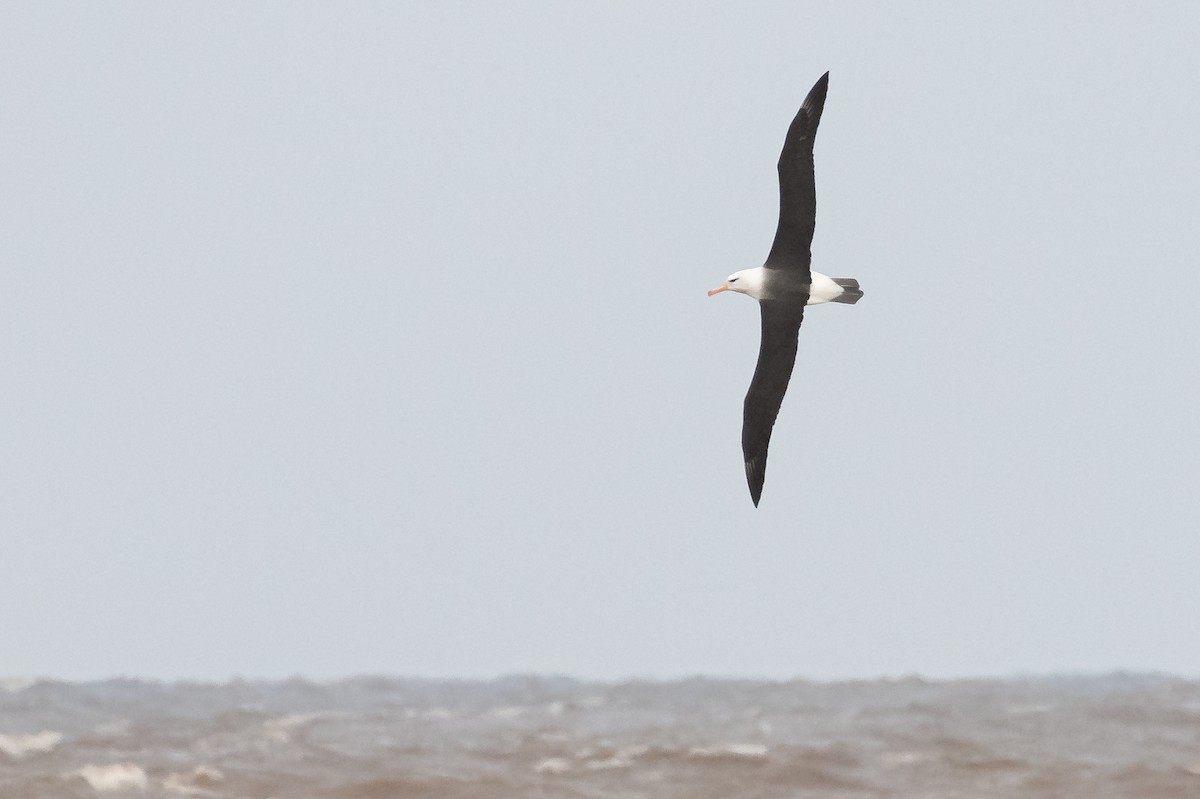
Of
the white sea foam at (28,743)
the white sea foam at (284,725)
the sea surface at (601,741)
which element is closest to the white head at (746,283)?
the sea surface at (601,741)

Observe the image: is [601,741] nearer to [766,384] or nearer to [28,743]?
[28,743]

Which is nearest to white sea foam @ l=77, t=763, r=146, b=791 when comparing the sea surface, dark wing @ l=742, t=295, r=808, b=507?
the sea surface

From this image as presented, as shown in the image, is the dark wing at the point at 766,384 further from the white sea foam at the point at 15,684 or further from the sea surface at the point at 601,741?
the white sea foam at the point at 15,684

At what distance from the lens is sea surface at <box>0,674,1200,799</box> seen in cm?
1673

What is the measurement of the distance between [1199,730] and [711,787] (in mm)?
8740

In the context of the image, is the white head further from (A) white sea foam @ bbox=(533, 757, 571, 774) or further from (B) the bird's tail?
(A) white sea foam @ bbox=(533, 757, 571, 774)

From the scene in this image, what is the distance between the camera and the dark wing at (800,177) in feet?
37.3

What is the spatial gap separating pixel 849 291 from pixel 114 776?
10723 millimetres

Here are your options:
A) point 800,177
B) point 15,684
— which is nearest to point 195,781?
point 800,177

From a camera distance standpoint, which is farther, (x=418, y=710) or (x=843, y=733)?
(x=418, y=710)

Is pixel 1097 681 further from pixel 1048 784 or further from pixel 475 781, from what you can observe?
pixel 475 781

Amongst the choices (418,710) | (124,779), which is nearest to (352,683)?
(418,710)

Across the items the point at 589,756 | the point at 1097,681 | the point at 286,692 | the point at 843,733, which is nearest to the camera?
the point at 589,756

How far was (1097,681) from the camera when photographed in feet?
108
